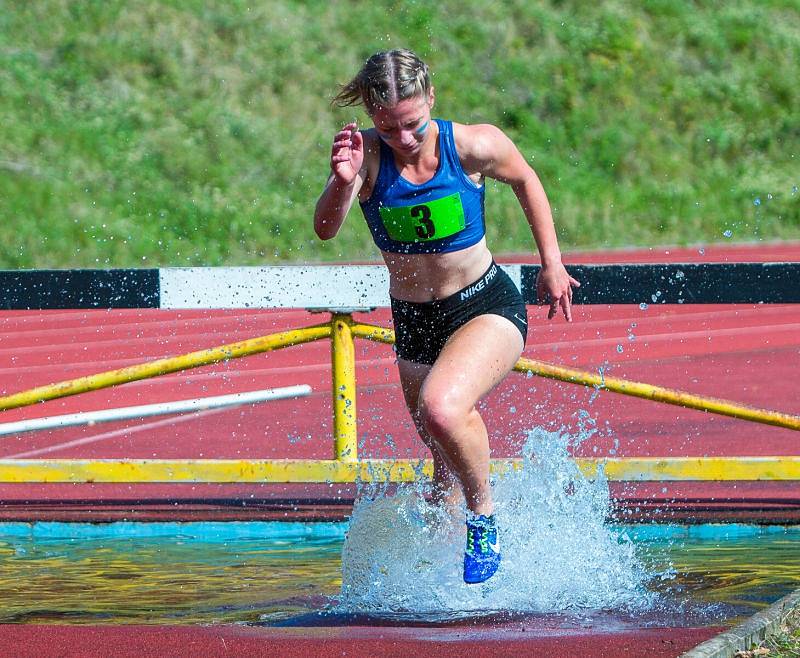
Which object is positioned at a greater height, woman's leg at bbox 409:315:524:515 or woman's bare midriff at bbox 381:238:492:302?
woman's bare midriff at bbox 381:238:492:302

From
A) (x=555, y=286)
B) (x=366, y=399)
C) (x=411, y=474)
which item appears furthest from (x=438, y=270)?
(x=366, y=399)

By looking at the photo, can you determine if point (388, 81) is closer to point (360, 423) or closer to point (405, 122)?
point (405, 122)

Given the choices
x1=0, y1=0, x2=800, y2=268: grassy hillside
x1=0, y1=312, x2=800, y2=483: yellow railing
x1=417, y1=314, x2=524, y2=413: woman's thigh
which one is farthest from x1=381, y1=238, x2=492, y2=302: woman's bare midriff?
x1=0, y1=0, x2=800, y2=268: grassy hillside

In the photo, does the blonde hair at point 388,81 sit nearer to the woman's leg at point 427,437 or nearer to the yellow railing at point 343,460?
the woman's leg at point 427,437

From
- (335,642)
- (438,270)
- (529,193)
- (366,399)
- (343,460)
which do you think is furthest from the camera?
(366,399)

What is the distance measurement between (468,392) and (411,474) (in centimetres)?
173

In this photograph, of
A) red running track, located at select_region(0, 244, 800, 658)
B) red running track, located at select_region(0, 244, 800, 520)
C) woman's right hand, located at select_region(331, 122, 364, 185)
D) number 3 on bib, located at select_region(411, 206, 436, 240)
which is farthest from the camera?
red running track, located at select_region(0, 244, 800, 520)

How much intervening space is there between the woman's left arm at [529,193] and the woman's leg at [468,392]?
0.60ft

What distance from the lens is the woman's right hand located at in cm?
433

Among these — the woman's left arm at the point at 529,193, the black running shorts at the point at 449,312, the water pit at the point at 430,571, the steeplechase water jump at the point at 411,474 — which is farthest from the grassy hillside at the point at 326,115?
the woman's left arm at the point at 529,193

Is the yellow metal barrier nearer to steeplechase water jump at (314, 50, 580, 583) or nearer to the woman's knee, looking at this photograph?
steeplechase water jump at (314, 50, 580, 583)

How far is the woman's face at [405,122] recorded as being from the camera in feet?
14.5

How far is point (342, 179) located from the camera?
4363 millimetres

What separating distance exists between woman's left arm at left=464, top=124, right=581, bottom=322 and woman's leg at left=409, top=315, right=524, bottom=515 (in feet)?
0.60
